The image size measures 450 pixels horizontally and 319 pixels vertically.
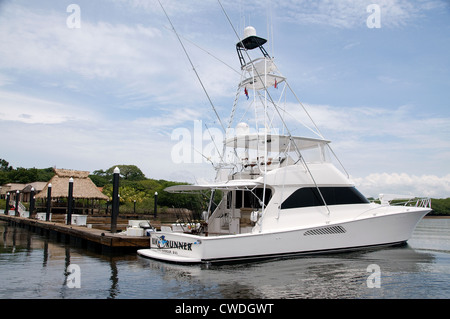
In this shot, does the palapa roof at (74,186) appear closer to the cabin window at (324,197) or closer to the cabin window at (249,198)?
the cabin window at (249,198)

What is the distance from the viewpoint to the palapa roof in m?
30.9

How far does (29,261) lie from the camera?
11148 mm

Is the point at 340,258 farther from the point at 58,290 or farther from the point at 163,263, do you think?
the point at 58,290

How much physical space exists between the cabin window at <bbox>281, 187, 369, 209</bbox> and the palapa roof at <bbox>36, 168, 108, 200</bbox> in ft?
78.9

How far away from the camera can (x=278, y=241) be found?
1045cm

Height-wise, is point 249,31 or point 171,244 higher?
point 249,31

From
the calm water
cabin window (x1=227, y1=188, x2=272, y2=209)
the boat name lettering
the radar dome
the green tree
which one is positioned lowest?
the calm water

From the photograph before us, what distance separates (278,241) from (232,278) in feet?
8.09

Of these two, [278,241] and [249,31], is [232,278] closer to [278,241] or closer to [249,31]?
[278,241]

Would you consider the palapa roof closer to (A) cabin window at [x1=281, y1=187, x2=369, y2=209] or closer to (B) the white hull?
(B) the white hull

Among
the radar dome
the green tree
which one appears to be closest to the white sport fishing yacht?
the radar dome

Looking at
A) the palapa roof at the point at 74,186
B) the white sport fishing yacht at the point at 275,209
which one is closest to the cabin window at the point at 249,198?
the white sport fishing yacht at the point at 275,209

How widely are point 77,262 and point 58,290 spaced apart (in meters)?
3.86

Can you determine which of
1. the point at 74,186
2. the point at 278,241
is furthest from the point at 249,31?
the point at 74,186
